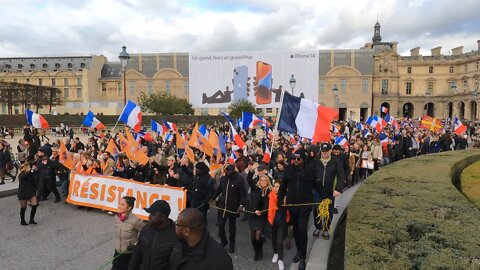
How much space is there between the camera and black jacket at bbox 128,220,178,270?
3.35 metres

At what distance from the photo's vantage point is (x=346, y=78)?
68750 millimetres

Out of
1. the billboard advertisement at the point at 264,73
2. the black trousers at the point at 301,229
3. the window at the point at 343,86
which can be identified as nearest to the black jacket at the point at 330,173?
the black trousers at the point at 301,229

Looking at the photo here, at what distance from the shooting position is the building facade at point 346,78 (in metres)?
68.8

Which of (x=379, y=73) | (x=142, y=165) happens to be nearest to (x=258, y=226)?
(x=142, y=165)

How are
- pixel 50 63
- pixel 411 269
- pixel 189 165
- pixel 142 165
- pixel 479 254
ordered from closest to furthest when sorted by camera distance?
pixel 411 269 < pixel 479 254 < pixel 189 165 < pixel 142 165 < pixel 50 63

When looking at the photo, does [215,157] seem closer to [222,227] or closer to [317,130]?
[317,130]

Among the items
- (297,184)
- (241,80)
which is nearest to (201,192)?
(297,184)

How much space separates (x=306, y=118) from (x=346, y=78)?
64.6 m

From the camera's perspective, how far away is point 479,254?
3693 millimetres

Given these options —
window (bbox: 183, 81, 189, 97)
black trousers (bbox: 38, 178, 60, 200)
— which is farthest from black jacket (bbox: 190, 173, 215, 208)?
window (bbox: 183, 81, 189, 97)

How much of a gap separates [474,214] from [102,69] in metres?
83.3

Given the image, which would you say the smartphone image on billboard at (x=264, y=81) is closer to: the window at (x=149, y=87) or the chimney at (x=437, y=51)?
the window at (x=149, y=87)

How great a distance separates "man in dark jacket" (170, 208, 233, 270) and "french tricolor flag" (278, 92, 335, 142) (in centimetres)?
566

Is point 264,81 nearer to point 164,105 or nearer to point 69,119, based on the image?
point 164,105
